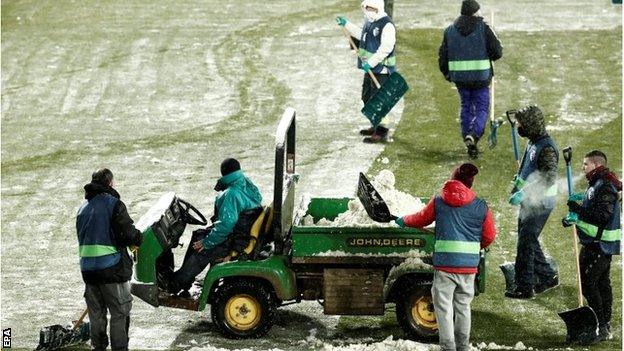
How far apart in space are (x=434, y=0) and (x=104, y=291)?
667 inches

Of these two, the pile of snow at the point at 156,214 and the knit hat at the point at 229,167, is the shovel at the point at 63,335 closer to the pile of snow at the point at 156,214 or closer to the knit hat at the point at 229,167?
the pile of snow at the point at 156,214

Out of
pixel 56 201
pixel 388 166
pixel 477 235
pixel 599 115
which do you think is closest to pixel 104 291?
pixel 477 235

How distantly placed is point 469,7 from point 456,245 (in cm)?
683

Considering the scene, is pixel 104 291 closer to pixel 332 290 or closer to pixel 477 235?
pixel 332 290

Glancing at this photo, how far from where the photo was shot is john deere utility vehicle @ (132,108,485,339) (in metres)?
12.4

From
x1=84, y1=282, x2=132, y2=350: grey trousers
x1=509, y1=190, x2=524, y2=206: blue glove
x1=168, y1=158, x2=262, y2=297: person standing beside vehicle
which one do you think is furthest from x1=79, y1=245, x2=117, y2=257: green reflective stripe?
x1=509, y1=190, x2=524, y2=206: blue glove

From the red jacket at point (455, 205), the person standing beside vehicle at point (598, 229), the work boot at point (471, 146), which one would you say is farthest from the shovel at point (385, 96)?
the red jacket at point (455, 205)

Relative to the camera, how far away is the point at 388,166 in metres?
18.4

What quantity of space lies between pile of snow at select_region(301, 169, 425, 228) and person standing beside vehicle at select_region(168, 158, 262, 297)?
746 millimetres

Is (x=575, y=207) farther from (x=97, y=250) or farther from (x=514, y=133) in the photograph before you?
(x=97, y=250)

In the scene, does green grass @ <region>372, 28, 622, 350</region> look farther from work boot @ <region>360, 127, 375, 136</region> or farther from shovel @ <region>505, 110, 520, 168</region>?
A: shovel @ <region>505, 110, 520, 168</region>

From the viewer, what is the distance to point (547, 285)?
1407 centimetres

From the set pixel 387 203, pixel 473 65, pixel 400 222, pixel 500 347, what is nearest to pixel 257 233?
pixel 387 203

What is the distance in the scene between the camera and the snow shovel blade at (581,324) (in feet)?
40.9
